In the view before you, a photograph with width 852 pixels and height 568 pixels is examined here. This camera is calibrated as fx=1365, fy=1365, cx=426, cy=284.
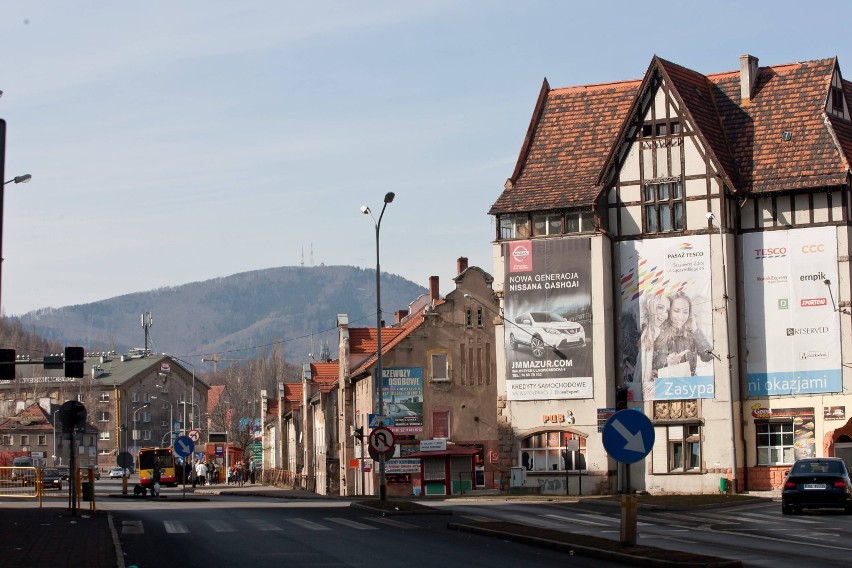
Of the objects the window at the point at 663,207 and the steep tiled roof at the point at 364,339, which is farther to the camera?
the steep tiled roof at the point at 364,339

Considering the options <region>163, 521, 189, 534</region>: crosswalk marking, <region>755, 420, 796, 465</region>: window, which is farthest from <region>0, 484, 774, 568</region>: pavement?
<region>755, 420, 796, 465</region>: window

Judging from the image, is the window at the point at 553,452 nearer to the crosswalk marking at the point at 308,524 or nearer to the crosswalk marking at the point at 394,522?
the crosswalk marking at the point at 394,522

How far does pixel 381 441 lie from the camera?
41656mm

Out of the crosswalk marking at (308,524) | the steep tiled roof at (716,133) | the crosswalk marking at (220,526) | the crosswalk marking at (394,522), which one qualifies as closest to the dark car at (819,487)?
the crosswalk marking at (394,522)

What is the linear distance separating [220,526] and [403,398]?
4151 centimetres

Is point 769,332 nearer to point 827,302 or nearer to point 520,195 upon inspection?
A: point 827,302

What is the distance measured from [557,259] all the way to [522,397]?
6434 millimetres

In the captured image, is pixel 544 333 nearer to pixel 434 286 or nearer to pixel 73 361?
pixel 73 361

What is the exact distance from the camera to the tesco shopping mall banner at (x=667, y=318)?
5916 cm

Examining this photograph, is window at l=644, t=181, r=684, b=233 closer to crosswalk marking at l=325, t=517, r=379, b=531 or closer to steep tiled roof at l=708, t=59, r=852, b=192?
steep tiled roof at l=708, t=59, r=852, b=192

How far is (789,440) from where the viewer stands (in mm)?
57938

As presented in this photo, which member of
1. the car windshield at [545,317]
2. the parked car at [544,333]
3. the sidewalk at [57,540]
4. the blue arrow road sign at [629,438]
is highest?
the car windshield at [545,317]

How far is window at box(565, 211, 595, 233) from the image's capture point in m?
61.1

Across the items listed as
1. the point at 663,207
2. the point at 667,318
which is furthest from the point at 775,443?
the point at 663,207
